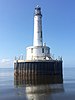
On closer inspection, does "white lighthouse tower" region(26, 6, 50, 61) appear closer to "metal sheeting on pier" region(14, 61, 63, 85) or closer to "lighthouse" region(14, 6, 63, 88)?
"lighthouse" region(14, 6, 63, 88)

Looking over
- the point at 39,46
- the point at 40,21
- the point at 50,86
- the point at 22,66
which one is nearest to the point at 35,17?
the point at 40,21

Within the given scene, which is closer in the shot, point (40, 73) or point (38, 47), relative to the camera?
point (40, 73)

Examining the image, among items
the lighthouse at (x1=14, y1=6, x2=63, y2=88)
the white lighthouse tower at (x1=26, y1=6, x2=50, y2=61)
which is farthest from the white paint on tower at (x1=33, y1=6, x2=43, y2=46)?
the lighthouse at (x1=14, y1=6, x2=63, y2=88)

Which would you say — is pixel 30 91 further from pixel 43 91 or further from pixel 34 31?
pixel 34 31

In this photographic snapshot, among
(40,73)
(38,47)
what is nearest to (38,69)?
(40,73)

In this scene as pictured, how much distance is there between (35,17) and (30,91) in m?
20.5

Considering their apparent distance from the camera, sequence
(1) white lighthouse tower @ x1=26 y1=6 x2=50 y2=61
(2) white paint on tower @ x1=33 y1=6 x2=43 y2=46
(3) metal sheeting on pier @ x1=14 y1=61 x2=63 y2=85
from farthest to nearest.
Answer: (2) white paint on tower @ x1=33 y1=6 x2=43 y2=46, (1) white lighthouse tower @ x1=26 y1=6 x2=50 y2=61, (3) metal sheeting on pier @ x1=14 y1=61 x2=63 y2=85

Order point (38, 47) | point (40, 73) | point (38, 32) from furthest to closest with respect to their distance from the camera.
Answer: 1. point (38, 32)
2. point (38, 47)
3. point (40, 73)

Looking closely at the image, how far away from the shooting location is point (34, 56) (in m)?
65.3

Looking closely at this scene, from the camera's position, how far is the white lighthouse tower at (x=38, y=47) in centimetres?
6527

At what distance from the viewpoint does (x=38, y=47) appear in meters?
65.4

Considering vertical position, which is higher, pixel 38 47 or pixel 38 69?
pixel 38 47

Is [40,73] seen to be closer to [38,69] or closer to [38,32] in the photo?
[38,69]

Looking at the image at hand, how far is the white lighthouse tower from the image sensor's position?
65.3m
